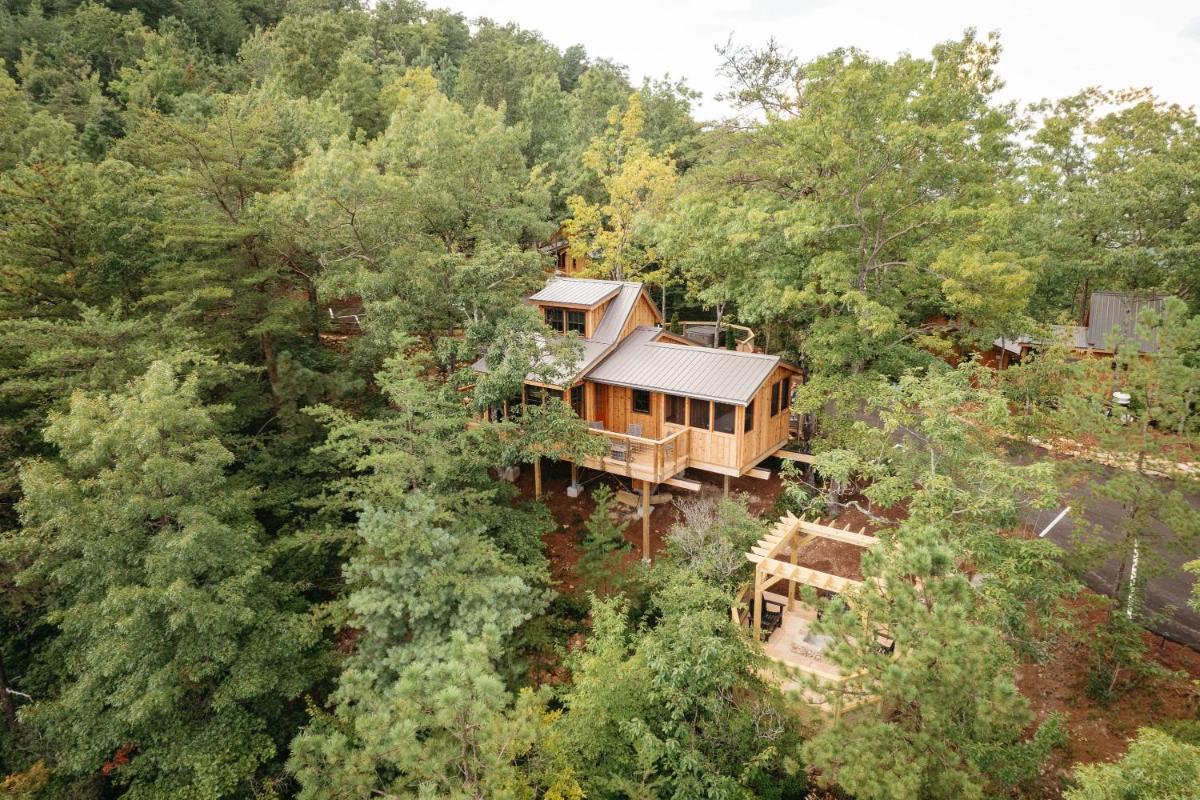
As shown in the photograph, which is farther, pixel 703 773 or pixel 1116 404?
pixel 1116 404

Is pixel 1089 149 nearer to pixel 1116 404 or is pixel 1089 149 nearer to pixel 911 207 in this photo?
pixel 911 207

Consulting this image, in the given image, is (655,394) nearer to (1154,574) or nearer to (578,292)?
(578,292)

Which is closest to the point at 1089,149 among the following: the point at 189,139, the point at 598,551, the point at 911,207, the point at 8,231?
the point at 911,207

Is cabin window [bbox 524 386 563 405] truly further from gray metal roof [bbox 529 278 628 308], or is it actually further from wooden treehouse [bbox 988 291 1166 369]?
wooden treehouse [bbox 988 291 1166 369]

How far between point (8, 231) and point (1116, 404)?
72.0ft

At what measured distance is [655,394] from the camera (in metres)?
17.2

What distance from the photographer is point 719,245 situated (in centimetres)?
1733

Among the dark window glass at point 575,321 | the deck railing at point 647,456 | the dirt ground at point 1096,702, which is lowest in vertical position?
the dirt ground at point 1096,702

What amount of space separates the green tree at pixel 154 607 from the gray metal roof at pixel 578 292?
1011 centimetres

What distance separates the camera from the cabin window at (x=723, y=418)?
633 inches

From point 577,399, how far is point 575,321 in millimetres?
2638

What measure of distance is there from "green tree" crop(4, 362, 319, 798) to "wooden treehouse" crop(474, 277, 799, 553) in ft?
25.7

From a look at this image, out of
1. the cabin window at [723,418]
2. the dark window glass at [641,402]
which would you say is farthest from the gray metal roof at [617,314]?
the cabin window at [723,418]

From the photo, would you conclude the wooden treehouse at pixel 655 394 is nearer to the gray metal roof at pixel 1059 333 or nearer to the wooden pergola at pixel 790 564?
the wooden pergola at pixel 790 564
